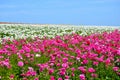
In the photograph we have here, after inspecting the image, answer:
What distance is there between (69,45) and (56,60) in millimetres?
2432

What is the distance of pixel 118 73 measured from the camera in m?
7.74

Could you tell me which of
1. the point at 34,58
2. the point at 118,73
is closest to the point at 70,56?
the point at 34,58

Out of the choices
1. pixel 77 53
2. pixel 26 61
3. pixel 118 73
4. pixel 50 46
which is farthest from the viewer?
pixel 50 46

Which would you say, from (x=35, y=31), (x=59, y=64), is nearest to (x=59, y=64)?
(x=59, y=64)

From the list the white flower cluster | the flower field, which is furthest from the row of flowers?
the white flower cluster

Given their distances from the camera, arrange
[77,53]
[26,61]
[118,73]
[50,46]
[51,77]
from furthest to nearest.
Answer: [50,46]
[77,53]
[26,61]
[118,73]
[51,77]

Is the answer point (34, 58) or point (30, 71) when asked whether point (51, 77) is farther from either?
point (34, 58)

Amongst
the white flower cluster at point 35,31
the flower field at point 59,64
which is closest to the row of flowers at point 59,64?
the flower field at point 59,64

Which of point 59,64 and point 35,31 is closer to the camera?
point 59,64

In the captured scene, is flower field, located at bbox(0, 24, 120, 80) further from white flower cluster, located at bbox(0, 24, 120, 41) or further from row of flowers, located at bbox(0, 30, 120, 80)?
white flower cluster, located at bbox(0, 24, 120, 41)

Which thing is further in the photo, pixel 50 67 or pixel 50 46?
pixel 50 46

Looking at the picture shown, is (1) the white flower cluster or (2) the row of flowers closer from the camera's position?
(2) the row of flowers

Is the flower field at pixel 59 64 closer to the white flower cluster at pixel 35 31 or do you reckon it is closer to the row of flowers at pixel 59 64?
the row of flowers at pixel 59 64

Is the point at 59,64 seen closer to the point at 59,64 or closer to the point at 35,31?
the point at 59,64
